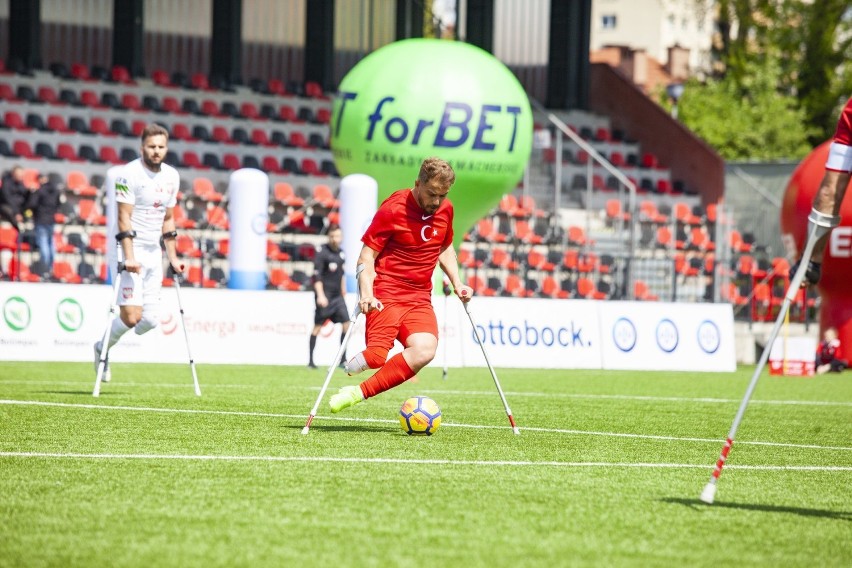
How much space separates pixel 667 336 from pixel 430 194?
1430 cm

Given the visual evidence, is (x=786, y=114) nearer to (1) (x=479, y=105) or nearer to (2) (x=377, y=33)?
(2) (x=377, y=33)

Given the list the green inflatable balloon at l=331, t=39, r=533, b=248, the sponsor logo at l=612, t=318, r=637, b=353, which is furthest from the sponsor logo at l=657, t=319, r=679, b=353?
the green inflatable balloon at l=331, t=39, r=533, b=248

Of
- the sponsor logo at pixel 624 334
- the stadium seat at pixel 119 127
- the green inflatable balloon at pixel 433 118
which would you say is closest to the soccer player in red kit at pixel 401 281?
the green inflatable balloon at pixel 433 118

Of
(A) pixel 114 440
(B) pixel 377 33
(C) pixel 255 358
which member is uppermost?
(B) pixel 377 33

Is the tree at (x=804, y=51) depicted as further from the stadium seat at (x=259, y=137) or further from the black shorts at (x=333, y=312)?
the black shorts at (x=333, y=312)

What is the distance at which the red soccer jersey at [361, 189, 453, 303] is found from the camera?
33.5 ft

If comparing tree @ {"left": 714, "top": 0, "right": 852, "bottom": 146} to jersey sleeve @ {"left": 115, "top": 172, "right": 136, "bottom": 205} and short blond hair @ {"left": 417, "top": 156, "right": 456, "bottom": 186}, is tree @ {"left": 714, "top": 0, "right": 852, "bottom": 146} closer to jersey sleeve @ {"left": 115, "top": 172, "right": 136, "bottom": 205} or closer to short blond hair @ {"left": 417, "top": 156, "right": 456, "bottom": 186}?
jersey sleeve @ {"left": 115, "top": 172, "right": 136, "bottom": 205}

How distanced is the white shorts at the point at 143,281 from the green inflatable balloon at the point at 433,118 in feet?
29.8

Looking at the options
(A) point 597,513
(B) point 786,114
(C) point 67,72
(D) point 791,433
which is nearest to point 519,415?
(D) point 791,433

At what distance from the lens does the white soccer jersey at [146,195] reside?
12797mm

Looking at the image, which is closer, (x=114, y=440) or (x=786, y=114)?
(x=114, y=440)

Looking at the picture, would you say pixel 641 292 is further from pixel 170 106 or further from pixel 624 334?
pixel 170 106

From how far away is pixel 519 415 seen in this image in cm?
1252

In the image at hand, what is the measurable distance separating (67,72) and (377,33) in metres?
10.2
